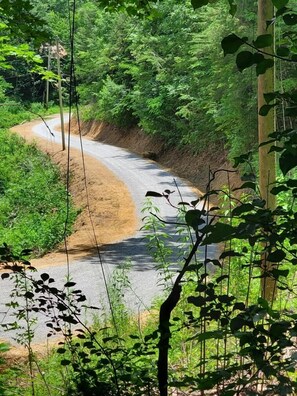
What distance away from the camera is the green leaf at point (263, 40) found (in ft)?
3.38

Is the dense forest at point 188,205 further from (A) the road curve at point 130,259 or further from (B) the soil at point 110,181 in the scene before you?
(B) the soil at point 110,181

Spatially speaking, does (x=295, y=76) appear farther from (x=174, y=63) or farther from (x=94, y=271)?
(x=174, y=63)

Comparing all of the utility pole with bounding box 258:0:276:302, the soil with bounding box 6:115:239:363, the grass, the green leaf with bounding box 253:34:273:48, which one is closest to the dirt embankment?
the soil with bounding box 6:115:239:363

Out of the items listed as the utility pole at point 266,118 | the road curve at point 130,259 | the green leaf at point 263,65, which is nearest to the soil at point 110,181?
the road curve at point 130,259

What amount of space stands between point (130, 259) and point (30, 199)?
10163mm

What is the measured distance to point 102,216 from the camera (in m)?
17.1

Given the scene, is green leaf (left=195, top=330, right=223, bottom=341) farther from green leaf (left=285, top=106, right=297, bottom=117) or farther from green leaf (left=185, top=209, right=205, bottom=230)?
green leaf (left=285, top=106, right=297, bottom=117)

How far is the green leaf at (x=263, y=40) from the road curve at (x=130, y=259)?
1090 millimetres

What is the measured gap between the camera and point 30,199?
67.6ft

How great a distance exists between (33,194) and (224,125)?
8.00 meters

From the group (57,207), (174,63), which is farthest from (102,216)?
(174,63)

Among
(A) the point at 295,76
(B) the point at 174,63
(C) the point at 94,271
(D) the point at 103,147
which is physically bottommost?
(C) the point at 94,271

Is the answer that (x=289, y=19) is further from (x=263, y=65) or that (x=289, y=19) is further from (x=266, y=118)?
(x=266, y=118)

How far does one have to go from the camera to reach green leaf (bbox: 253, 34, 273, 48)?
1.03 meters
